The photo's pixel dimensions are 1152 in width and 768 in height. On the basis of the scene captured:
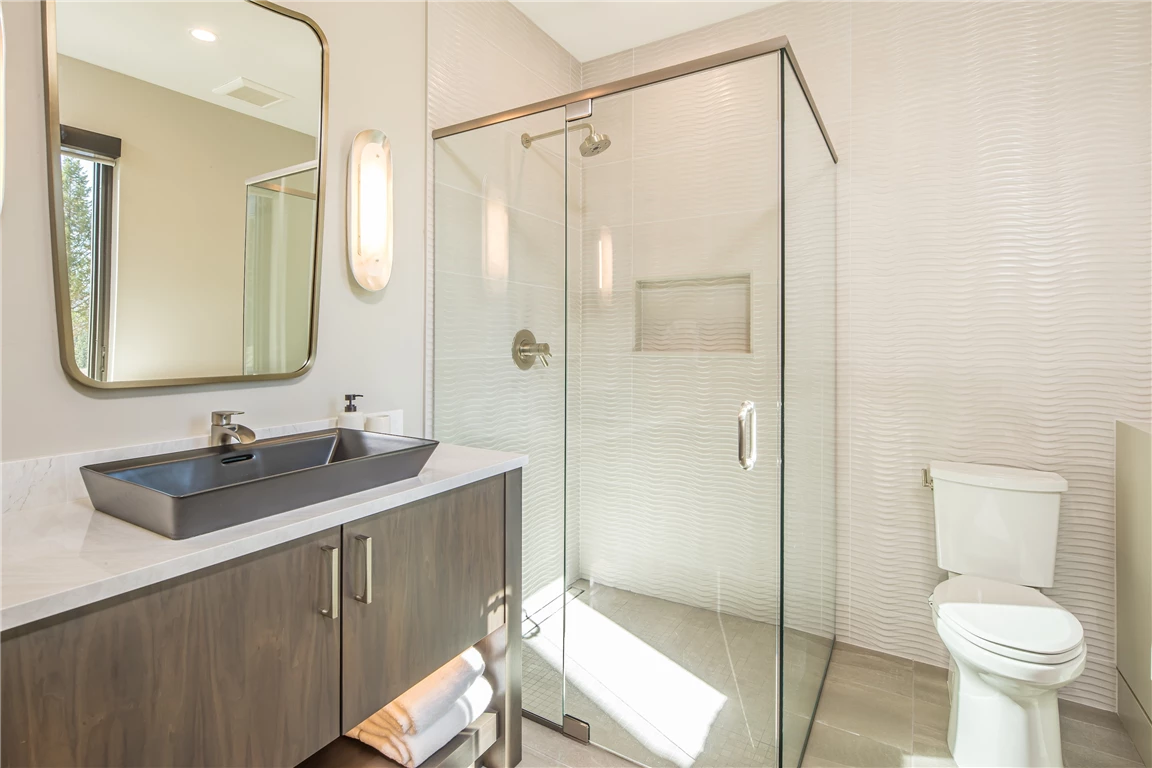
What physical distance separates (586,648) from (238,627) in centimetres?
114

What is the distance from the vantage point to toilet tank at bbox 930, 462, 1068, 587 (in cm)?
184

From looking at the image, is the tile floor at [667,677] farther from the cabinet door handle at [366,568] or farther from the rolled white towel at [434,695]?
the cabinet door handle at [366,568]

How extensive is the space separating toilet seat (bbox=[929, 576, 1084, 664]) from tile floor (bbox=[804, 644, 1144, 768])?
416 millimetres

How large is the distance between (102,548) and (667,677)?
1442 mm

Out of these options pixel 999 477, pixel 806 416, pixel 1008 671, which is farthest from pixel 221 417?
pixel 999 477

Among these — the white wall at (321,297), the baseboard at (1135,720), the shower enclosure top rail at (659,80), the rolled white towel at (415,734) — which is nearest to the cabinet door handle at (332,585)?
the rolled white towel at (415,734)

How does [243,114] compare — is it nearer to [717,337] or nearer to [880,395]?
[717,337]

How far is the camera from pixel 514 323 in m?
1.93

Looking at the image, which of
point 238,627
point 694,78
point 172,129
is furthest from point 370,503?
point 694,78

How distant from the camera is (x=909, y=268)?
7.07 feet

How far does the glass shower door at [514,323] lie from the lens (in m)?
1.82

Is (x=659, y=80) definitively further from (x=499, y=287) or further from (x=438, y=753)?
(x=438, y=753)

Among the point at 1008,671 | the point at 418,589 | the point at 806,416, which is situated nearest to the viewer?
the point at 418,589

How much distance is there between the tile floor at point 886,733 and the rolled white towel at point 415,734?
0.39 meters
